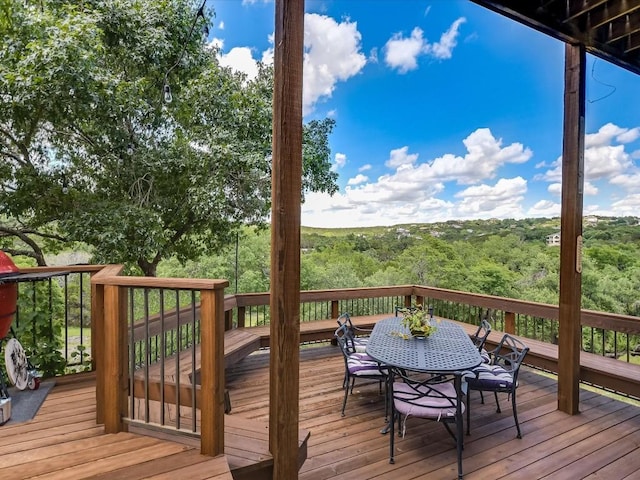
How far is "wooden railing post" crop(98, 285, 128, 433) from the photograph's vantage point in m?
Result: 1.81

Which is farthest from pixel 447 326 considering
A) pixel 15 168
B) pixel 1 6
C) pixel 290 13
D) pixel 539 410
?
pixel 15 168

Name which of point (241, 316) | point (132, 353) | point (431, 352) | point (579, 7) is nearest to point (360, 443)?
point (431, 352)

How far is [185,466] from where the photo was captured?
5.13 ft

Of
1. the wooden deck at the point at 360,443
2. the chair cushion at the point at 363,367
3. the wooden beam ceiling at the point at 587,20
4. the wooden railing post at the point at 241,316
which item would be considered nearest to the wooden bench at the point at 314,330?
the wooden railing post at the point at 241,316

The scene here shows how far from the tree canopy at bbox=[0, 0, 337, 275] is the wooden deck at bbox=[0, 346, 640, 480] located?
11.2ft

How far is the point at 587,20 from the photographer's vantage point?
2783 millimetres

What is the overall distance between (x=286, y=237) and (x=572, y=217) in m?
2.59

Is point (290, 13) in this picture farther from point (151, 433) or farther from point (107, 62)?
point (107, 62)

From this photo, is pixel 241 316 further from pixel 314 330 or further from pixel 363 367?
pixel 363 367

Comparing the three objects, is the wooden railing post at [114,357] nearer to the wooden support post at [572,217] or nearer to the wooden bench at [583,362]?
the wooden bench at [583,362]

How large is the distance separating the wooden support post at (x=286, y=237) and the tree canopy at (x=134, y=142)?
3986mm

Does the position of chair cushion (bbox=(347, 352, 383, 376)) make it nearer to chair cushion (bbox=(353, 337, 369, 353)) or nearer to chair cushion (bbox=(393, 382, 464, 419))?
chair cushion (bbox=(353, 337, 369, 353))

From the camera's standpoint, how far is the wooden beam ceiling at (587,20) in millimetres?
2592

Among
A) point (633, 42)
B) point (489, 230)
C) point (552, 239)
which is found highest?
point (633, 42)
